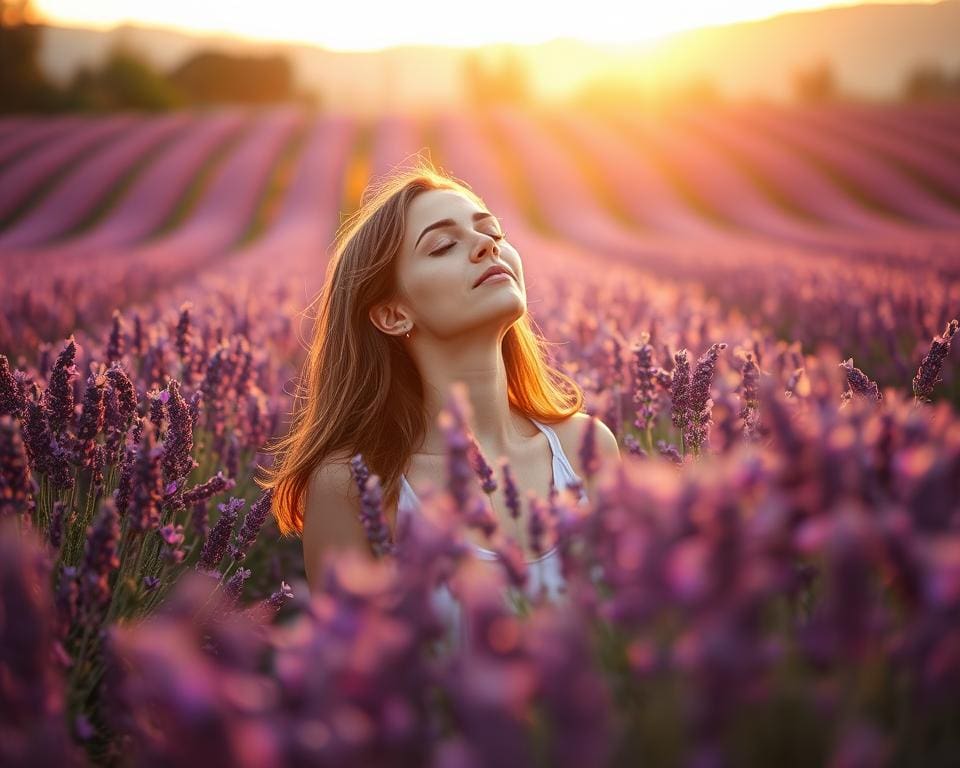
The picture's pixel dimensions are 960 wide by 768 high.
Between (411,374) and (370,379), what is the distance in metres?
0.16

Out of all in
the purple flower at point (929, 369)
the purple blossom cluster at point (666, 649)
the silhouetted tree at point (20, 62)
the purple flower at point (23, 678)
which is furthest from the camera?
the silhouetted tree at point (20, 62)

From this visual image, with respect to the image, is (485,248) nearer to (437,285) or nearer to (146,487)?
(437,285)

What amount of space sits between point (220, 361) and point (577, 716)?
2233 millimetres

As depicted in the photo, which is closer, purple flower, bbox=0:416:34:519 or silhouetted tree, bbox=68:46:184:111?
purple flower, bbox=0:416:34:519

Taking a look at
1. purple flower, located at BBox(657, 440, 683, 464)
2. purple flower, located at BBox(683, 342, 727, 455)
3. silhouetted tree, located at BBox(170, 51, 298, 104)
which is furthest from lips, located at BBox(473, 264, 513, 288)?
silhouetted tree, located at BBox(170, 51, 298, 104)

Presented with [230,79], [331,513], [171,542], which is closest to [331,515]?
[331,513]

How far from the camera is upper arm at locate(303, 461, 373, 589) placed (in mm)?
1972

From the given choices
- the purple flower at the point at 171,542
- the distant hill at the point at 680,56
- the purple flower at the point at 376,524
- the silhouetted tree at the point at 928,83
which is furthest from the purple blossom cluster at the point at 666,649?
the distant hill at the point at 680,56

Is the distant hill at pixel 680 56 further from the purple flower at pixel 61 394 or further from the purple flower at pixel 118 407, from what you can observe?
the purple flower at pixel 61 394

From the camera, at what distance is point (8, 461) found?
133cm

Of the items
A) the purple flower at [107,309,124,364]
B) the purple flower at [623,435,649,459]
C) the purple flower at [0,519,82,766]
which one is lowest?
the purple flower at [623,435,649,459]

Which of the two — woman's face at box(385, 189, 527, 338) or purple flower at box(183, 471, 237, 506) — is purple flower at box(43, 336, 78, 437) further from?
woman's face at box(385, 189, 527, 338)

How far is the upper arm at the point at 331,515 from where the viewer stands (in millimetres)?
1972

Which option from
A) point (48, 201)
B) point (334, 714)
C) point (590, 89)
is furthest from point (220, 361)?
point (590, 89)
